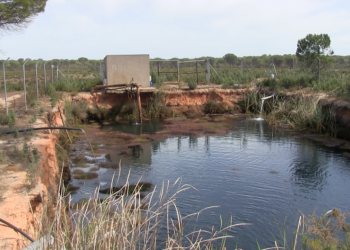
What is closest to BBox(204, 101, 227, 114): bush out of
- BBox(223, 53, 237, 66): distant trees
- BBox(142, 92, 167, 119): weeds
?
BBox(142, 92, 167, 119): weeds

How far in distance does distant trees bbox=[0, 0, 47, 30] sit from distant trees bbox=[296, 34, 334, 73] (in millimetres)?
17757

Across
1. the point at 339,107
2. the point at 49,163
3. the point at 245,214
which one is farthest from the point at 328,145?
the point at 49,163

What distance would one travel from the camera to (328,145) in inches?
615

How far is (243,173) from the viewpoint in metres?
11.9

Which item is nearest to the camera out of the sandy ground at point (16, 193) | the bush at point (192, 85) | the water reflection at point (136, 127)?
the sandy ground at point (16, 193)

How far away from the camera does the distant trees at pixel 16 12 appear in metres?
12.6

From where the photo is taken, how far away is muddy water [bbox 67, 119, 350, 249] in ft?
28.8

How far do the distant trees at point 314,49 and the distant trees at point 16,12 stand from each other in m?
17.8

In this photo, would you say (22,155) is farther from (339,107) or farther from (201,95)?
(201,95)

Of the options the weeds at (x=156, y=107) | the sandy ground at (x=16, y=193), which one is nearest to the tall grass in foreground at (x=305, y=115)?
the weeds at (x=156, y=107)

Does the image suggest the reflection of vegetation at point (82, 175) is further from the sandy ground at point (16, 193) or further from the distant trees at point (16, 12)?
the distant trees at point (16, 12)

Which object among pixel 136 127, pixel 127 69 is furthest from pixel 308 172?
pixel 127 69

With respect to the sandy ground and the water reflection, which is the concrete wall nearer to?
the water reflection

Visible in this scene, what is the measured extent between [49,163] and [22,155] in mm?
725
